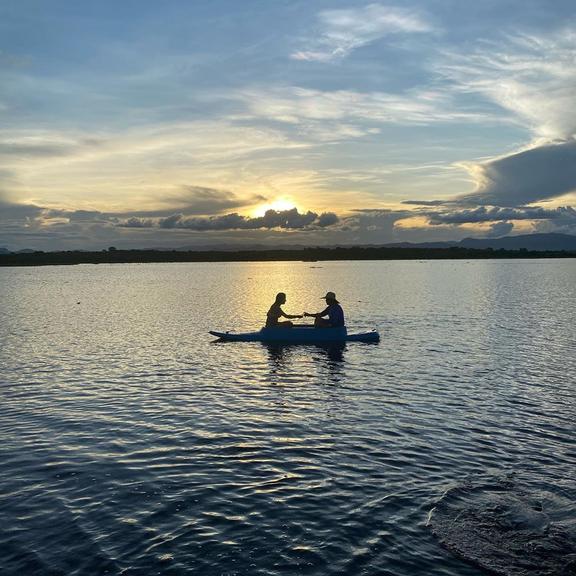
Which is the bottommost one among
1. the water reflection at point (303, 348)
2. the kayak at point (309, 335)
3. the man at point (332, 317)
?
the water reflection at point (303, 348)

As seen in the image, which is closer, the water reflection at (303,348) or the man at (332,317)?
the water reflection at (303,348)

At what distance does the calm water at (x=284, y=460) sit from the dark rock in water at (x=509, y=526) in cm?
5

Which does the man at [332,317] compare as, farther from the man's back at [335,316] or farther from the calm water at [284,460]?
the calm water at [284,460]

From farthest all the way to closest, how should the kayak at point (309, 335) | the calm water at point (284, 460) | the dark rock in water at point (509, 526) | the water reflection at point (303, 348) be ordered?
the kayak at point (309, 335)
the water reflection at point (303, 348)
the calm water at point (284, 460)
the dark rock in water at point (509, 526)

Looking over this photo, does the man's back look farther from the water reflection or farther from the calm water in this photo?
the calm water

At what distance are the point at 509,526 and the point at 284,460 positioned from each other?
689 centimetres

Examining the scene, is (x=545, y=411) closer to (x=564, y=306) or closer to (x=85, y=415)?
(x=85, y=415)

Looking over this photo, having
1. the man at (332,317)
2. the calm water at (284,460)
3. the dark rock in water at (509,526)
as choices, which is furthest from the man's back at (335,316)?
the dark rock in water at (509,526)

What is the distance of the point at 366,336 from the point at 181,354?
13.8 m

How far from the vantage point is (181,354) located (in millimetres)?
36969

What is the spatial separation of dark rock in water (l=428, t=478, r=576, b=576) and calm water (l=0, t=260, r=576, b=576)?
0.18 feet

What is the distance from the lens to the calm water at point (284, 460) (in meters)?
11.6

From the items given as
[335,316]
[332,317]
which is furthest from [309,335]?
[335,316]

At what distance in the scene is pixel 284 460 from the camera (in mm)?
16938
